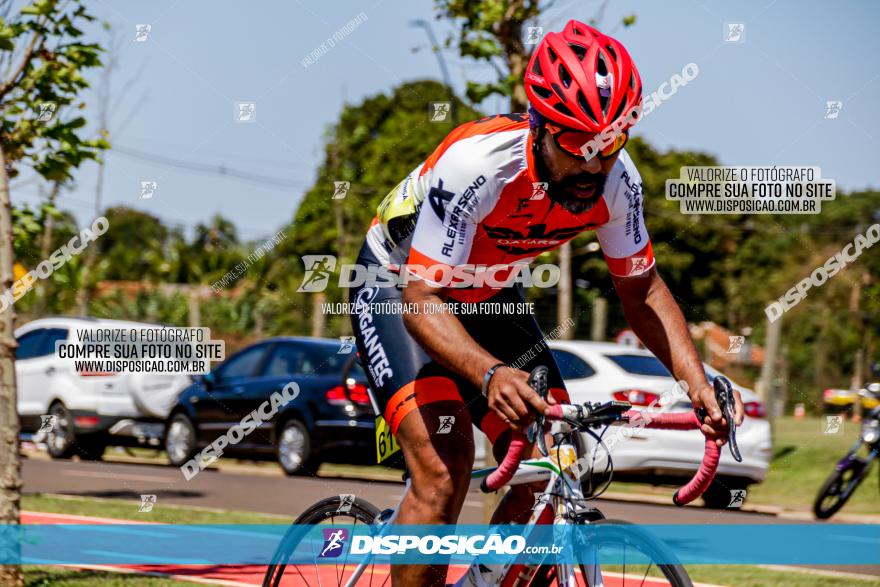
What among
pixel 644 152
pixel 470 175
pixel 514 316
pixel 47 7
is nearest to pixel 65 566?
pixel 47 7

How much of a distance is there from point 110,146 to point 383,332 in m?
4.76

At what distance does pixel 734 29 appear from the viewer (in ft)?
31.9

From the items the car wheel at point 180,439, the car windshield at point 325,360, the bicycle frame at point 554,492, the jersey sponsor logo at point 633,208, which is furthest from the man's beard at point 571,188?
the car wheel at point 180,439

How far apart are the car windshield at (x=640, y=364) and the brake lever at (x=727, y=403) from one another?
8.79 metres

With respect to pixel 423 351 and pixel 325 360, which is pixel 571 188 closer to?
pixel 423 351

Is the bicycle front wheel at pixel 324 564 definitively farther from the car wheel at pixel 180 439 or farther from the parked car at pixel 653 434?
the car wheel at pixel 180 439

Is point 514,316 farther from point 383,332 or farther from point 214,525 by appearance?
point 214,525

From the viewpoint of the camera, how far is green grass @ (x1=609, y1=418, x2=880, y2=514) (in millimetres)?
12930

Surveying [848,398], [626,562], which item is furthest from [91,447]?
[626,562]

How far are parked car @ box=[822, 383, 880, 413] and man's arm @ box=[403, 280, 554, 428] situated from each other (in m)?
8.37

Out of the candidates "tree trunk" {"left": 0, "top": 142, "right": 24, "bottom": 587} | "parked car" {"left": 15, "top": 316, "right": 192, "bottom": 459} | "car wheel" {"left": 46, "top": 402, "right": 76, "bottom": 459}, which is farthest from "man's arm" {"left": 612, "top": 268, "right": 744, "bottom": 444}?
"car wheel" {"left": 46, "top": 402, "right": 76, "bottom": 459}

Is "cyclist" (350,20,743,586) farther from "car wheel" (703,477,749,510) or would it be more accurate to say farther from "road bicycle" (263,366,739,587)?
"car wheel" (703,477,749,510)

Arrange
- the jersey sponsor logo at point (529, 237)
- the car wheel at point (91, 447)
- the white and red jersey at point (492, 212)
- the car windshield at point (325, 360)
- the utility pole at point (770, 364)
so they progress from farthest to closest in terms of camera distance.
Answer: the car wheel at point (91, 447) → the car windshield at point (325, 360) → the utility pole at point (770, 364) → the jersey sponsor logo at point (529, 237) → the white and red jersey at point (492, 212)

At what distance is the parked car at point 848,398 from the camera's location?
38.1 ft
